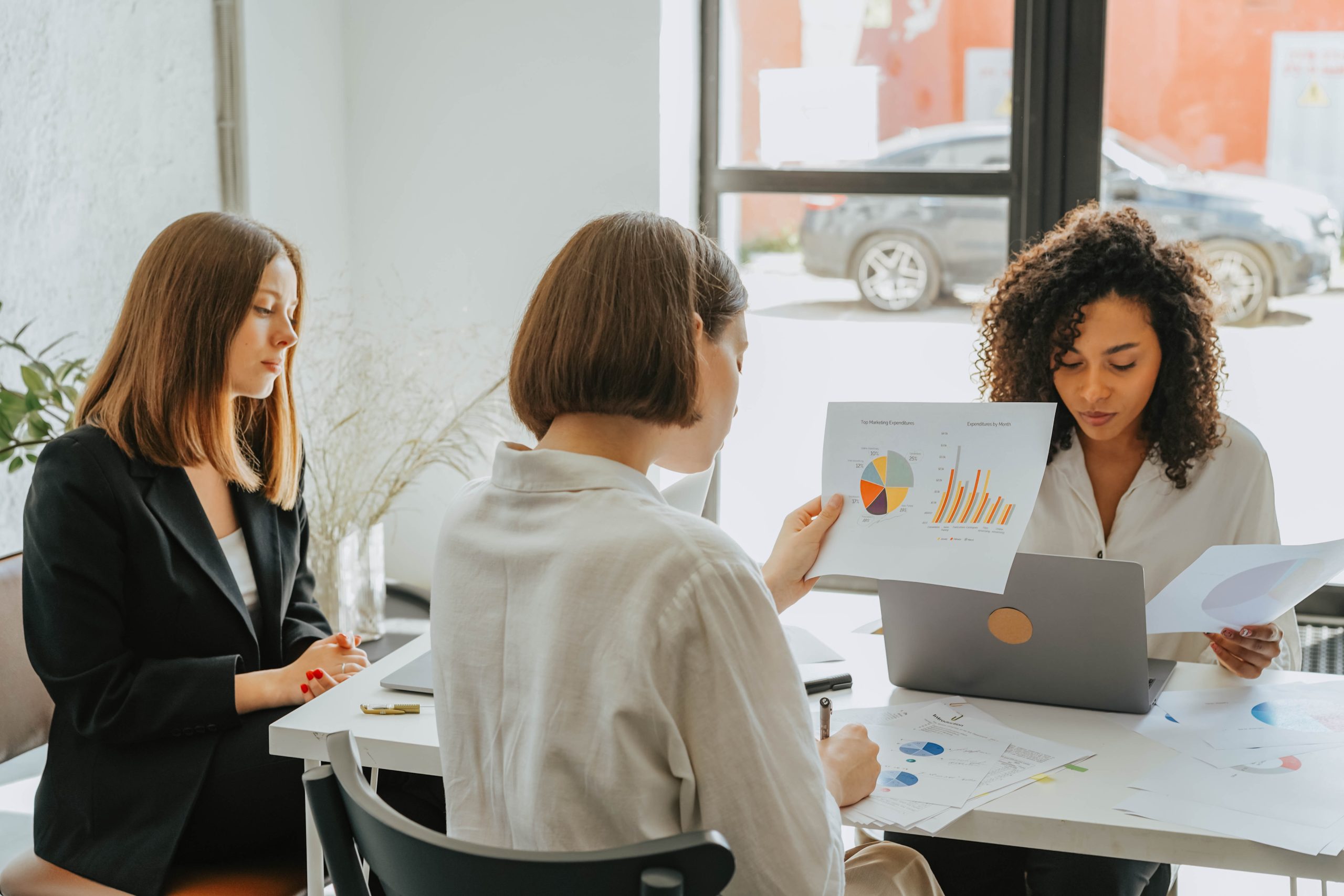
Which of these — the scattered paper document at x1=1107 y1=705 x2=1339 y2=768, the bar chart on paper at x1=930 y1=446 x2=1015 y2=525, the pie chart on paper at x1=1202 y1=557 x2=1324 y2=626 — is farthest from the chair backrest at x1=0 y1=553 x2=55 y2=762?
the pie chart on paper at x1=1202 y1=557 x2=1324 y2=626

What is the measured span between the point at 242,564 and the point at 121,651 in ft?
0.85

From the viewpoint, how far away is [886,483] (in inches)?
58.4

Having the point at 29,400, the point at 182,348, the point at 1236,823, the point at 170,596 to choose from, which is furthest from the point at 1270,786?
the point at 29,400

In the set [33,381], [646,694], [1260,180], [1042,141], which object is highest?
[1042,141]

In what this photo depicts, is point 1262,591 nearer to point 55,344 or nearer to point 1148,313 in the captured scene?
point 1148,313

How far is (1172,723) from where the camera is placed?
4.75ft

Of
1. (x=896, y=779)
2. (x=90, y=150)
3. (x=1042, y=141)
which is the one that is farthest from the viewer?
(x=1042, y=141)

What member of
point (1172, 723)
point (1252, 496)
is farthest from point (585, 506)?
Result: point (1252, 496)

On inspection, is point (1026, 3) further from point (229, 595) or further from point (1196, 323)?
point (229, 595)

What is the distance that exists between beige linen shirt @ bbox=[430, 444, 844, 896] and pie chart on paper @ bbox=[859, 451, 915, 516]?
52 cm

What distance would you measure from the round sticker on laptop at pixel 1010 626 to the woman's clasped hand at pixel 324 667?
90cm

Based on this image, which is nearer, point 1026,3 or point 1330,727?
point 1330,727

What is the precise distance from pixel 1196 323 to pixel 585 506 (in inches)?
54.5

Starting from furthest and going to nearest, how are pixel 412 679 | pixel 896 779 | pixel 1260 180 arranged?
1. pixel 1260 180
2. pixel 412 679
3. pixel 896 779
